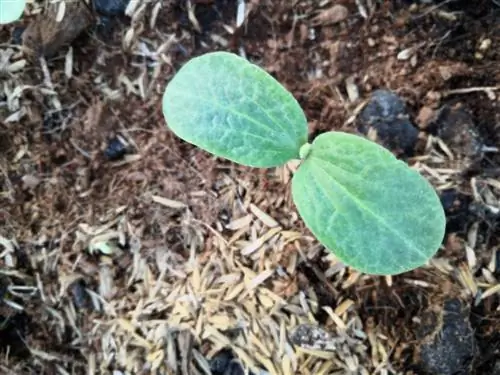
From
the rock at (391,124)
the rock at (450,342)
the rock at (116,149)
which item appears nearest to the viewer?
the rock at (450,342)

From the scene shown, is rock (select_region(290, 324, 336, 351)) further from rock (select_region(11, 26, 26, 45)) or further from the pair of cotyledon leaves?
rock (select_region(11, 26, 26, 45))

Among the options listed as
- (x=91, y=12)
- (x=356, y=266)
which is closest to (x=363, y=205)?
(x=356, y=266)

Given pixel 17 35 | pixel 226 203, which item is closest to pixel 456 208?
pixel 226 203

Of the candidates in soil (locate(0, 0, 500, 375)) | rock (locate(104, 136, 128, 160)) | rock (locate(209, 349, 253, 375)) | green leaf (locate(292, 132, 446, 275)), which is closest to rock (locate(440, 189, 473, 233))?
soil (locate(0, 0, 500, 375))

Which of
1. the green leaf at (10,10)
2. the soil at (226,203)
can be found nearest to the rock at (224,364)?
the soil at (226,203)

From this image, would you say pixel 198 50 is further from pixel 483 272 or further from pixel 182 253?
pixel 483 272

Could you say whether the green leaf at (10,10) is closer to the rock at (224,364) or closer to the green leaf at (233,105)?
the green leaf at (233,105)
